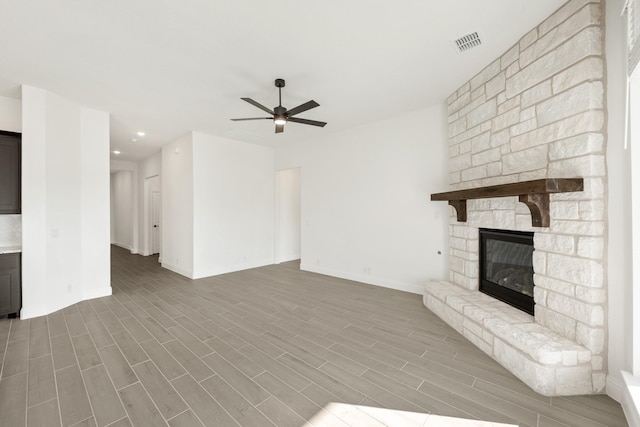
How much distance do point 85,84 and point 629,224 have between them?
5.54 metres

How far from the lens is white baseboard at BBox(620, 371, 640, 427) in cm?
152

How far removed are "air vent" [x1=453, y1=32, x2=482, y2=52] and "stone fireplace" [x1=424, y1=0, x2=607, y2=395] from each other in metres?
0.42

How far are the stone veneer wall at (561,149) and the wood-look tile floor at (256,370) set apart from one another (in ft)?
2.28

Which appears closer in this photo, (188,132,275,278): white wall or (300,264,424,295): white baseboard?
(300,264,424,295): white baseboard

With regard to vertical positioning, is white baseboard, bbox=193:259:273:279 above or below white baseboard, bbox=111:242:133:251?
below

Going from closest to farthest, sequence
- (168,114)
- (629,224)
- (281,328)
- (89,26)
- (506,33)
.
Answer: (629,224) → (89,26) → (506,33) → (281,328) → (168,114)

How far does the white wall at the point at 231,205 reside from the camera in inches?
205

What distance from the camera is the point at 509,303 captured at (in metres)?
2.77

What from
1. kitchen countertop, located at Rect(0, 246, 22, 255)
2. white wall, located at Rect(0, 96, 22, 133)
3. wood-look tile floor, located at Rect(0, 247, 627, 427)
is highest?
white wall, located at Rect(0, 96, 22, 133)

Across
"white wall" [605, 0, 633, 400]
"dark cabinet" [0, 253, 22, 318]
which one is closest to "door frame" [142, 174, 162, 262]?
"dark cabinet" [0, 253, 22, 318]

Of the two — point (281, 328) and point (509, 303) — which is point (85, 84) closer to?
point (281, 328)

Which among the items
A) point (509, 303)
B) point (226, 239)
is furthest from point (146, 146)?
point (509, 303)

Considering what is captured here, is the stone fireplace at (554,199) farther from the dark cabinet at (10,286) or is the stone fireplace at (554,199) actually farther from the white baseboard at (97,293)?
the dark cabinet at (10,286)

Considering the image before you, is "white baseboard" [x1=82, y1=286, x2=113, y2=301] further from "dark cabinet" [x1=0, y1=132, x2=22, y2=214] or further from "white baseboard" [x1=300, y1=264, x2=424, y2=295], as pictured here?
"white baseboard" [x1=300, y1=264, x2=424, y2=295]
